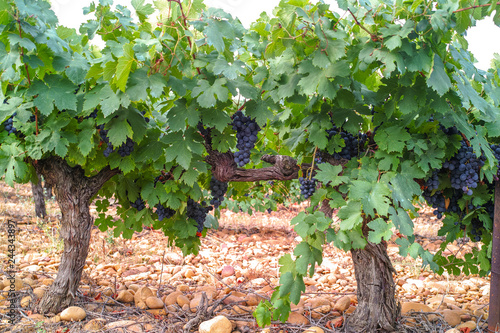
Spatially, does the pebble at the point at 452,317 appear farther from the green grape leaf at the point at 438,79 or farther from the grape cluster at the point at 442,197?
the green grape leaf at the point at 438,79

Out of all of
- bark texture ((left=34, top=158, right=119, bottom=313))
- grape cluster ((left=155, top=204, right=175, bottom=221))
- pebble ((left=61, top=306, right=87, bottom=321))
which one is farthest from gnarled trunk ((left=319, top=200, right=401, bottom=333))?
pebble ((left=61, top=306, right=87, bottom=321))

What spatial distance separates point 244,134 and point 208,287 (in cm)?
219

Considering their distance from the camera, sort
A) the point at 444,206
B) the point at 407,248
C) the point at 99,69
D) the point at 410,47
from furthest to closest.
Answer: the point at 444,206 → the point at 99,69 → the point at 407,248 → the point at 410,47

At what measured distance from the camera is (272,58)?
2.33m

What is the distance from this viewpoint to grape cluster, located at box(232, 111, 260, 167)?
242cm

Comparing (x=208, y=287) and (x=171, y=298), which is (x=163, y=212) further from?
(x=208, y=287)

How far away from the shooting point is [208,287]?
3.95m

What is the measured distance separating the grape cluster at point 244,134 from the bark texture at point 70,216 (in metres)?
1.26

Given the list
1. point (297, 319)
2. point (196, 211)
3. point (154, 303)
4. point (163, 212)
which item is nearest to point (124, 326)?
point (154, 303)

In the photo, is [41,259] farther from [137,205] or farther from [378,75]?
[378,75]

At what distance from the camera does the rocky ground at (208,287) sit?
2.93 meters

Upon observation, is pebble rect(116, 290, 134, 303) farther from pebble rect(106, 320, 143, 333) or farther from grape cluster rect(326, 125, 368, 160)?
grape cluster rect(326, 125, 368, 160)

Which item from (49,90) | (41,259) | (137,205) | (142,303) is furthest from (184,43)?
(41,259)

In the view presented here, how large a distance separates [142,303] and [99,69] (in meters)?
2.21
